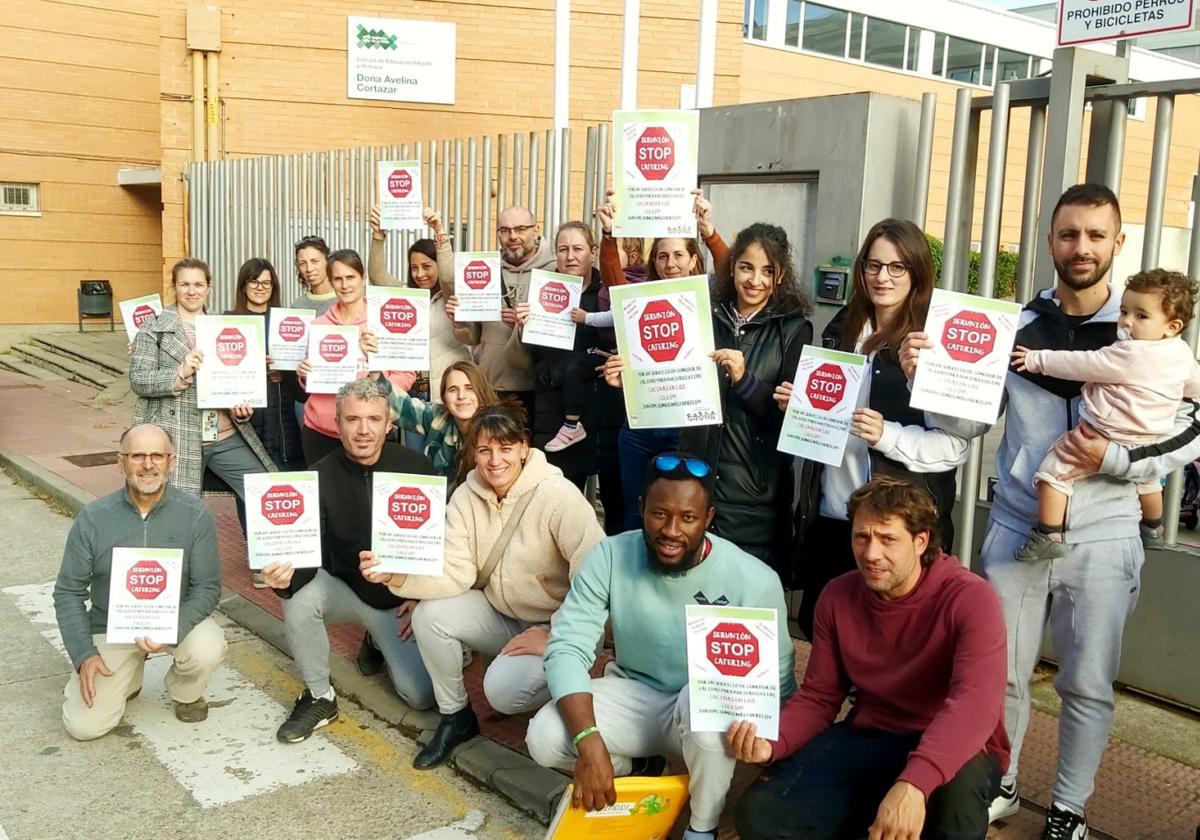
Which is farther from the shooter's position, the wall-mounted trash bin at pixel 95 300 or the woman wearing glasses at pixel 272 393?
the wall-mounted trash bin at pixel 95 300

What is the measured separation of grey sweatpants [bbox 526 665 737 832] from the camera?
133 inches

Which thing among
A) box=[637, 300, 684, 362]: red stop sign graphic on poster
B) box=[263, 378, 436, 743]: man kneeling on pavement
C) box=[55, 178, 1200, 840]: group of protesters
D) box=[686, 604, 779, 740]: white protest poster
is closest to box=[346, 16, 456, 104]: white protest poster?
box=[55, 178, 1200, 840]: group of protesters

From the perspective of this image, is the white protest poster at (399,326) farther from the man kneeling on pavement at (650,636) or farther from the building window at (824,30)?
the building window at (824,30)

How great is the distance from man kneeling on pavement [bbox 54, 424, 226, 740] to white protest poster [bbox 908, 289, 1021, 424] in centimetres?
303

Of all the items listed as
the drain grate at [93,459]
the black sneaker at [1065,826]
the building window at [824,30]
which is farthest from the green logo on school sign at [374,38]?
the building window at [824,30]

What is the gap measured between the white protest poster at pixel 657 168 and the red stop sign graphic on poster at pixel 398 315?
167 cm

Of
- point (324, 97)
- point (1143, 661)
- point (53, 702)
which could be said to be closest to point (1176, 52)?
point (324, 97)

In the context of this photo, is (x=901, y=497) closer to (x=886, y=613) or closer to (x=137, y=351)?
(x=886, y=613)

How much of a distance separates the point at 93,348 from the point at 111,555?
1483cm

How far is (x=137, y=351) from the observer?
19.0ft

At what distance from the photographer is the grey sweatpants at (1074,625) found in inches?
133

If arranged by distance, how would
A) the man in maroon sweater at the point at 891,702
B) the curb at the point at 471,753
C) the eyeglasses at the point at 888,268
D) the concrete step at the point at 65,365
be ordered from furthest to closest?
the concrete step at the point at 65,365
the curb at the point at 471,753
the eyeglasses at the point at 888,268
the man in maroon sweater at the point at 891,702

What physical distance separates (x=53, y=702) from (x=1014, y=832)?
13.2 feet

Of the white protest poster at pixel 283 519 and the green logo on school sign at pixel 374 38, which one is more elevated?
the green logo on school sign at pixel 374 38
